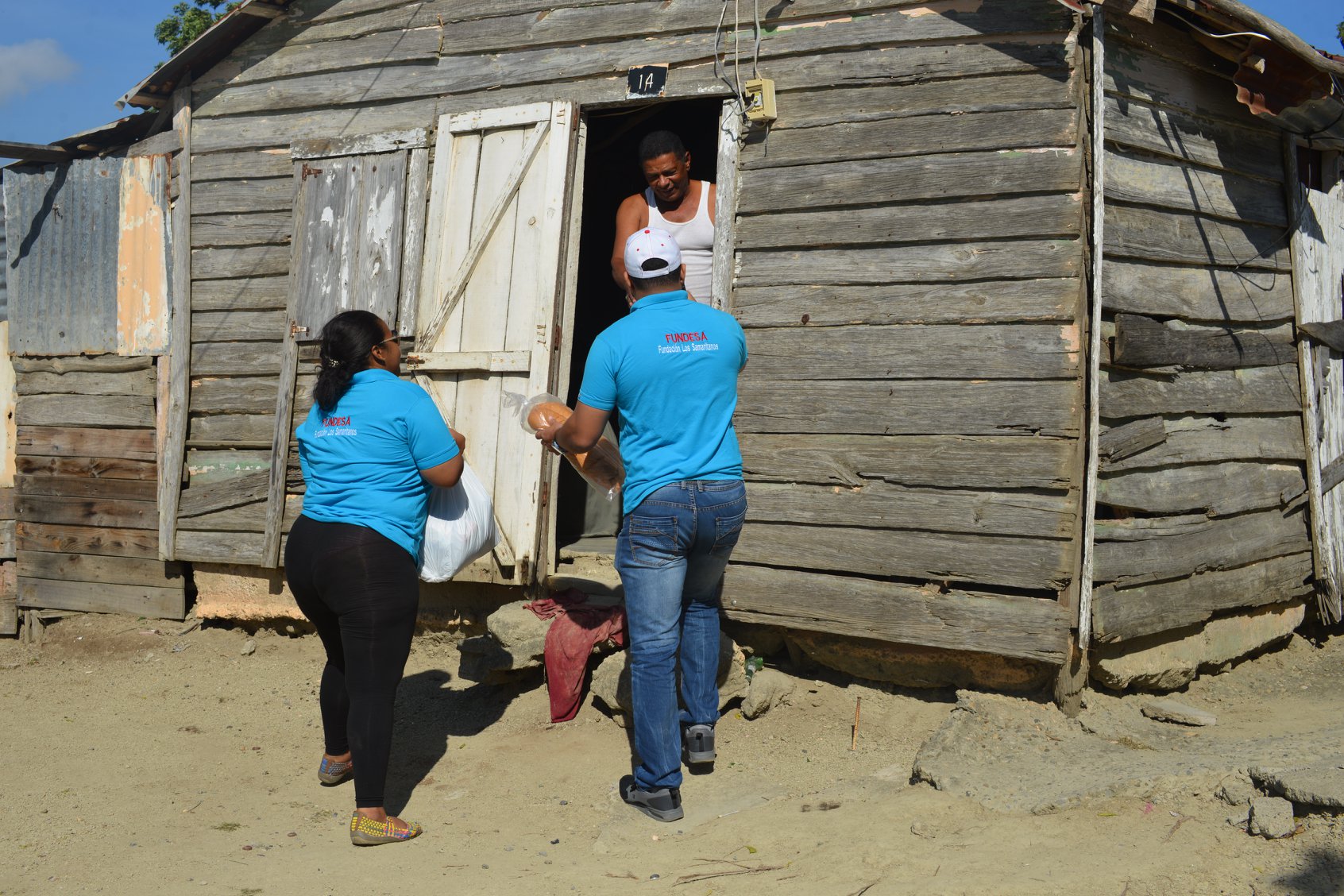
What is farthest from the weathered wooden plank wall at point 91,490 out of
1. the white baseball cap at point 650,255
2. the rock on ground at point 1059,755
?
the rock on ground at point 1059,755

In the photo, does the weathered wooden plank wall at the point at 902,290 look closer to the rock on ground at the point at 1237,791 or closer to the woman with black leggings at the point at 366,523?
the rock on ground at the point at 1237,791

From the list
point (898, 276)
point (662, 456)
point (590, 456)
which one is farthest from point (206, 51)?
point (662, 456)

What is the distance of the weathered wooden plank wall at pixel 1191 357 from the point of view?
482 centimetres

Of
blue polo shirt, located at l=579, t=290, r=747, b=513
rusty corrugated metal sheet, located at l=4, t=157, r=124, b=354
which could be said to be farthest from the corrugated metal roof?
blue polo shirt, located at l=579, t=290, r=747, b=513

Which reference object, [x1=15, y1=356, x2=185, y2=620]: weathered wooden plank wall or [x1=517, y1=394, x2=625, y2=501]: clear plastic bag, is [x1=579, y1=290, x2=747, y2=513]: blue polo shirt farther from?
[x1=15, y1=356, x2=185, y2=620]: weathered wooden plank wall

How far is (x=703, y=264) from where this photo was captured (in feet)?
17.9

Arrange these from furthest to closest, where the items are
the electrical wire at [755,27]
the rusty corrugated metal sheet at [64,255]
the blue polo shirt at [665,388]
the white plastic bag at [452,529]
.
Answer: the rusty corrugated metal sheet at [64,255], the electrical wire at [755,27], the white plastic bag at [452,529], the blue polo shirt at [665,388]

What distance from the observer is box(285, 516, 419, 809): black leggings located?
385 centimetres

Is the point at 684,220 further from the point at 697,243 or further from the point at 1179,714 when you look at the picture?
the point at 1179,714

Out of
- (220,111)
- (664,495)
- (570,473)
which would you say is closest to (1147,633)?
(664,495)

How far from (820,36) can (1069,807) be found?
11.5ft

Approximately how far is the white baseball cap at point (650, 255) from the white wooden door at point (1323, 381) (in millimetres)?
3709

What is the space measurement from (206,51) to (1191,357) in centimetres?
572

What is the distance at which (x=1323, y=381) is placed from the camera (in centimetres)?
590
